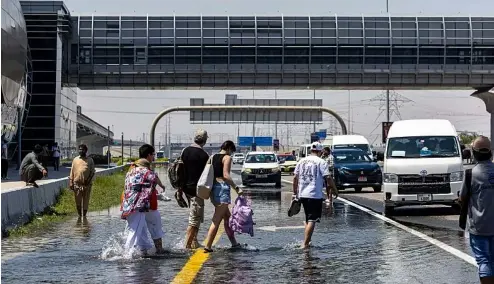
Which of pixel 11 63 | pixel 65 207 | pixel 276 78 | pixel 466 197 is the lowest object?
pixel 65 207

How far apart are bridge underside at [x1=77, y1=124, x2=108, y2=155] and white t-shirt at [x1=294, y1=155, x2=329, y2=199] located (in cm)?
6517

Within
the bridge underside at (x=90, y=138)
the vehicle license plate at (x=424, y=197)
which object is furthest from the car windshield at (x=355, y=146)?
the bridge underside at (x=90, y=138)

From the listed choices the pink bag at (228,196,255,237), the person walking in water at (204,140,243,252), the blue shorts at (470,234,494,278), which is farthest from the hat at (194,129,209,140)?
the blue shorts at (470,234,494,278)

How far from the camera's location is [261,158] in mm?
39188

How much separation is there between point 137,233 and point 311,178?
2.90m

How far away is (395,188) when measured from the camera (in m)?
19.4

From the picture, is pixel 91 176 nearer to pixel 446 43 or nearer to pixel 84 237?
pixel 84 237

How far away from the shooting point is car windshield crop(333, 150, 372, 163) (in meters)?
32.3

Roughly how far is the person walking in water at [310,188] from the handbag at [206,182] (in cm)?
169

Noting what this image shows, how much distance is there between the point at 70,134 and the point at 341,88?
911 inches

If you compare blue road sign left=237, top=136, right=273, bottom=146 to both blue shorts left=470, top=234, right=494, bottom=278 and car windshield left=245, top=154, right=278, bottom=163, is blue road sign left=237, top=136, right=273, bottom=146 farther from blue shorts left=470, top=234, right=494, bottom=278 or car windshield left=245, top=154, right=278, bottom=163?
blue shorts left=470, top=234, right=494, bottom=278

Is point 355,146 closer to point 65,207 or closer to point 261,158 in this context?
point 261,158

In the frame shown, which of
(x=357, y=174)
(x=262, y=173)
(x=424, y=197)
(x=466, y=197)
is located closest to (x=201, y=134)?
(x=466, y=197)

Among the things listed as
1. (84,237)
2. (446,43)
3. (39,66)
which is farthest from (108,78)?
(84,237)
